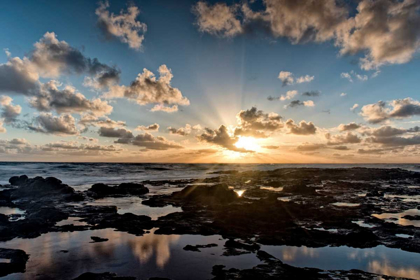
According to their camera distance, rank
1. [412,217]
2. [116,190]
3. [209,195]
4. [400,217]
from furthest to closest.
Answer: [116,190], [209,195], [400,217], [412,217]

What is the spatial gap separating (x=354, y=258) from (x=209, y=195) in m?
18.2

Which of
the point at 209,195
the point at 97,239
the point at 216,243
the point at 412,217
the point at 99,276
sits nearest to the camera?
the point at 99,276

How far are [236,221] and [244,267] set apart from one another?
796 cm

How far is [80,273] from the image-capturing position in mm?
9961

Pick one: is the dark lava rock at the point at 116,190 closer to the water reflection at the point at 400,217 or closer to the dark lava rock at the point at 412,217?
the water reflection at the point at 400,217

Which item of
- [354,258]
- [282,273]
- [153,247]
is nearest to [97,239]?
[153,247]

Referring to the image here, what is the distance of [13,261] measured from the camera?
1071 cm

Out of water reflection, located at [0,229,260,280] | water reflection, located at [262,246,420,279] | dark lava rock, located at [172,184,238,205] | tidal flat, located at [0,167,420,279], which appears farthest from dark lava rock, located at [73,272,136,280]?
dark lava rock, located at [172,184,238,205]

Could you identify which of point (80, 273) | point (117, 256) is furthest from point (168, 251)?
point (80, 273)

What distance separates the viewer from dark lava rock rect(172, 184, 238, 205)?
88.1 ft

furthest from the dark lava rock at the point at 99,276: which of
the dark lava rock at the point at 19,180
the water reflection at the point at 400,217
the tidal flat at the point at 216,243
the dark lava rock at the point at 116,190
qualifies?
the dark lava rock at the point at 19,180

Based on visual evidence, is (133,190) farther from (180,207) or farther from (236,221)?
(236,221)

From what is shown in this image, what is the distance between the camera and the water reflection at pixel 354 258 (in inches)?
405

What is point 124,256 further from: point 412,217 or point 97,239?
point 412,217
